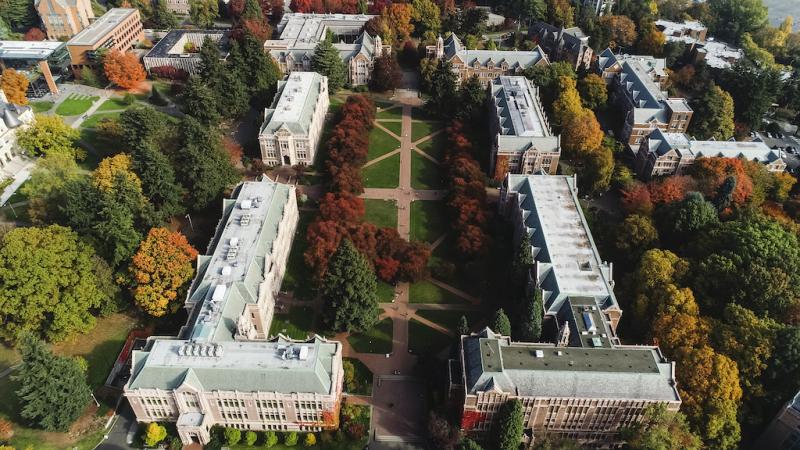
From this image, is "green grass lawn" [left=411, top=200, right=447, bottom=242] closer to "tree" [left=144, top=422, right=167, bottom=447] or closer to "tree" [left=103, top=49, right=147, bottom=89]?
"tree" [left=144, top=422, right=167, bottom=447]

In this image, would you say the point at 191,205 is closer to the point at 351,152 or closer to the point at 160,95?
the point at 351,152

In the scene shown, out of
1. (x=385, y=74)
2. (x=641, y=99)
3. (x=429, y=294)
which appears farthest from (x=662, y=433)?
(x=385, y=74)

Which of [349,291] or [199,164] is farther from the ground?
[199,164]

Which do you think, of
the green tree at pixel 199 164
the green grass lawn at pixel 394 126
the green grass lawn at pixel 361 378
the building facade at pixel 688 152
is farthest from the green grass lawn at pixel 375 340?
the building facade at pixel 688 152

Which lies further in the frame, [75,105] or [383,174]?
[75,105]

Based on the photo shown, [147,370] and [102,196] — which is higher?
[102,196]

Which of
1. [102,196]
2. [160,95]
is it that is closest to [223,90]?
[160,95]

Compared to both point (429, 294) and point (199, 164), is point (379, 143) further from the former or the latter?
point (429, 294)

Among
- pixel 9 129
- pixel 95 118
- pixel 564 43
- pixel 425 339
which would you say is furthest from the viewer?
pixel 564 43
